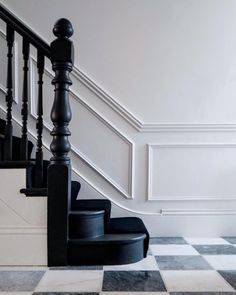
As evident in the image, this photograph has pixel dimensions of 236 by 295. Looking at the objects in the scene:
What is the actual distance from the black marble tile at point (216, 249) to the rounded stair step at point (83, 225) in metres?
0.86

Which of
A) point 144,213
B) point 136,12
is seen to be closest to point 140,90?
point 136,12

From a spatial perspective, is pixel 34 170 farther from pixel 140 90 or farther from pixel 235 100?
pixel 235 100

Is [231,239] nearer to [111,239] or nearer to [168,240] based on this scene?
[168,240]

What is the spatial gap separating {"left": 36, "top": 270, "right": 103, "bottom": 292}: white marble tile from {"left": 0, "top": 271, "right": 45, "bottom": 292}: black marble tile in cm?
4

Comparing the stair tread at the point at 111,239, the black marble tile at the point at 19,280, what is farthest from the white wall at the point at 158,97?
the black marble tile at the point at 19,280

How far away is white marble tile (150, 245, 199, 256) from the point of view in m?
2.10

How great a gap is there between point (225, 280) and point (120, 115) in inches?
59.8

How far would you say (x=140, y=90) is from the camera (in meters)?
2.65

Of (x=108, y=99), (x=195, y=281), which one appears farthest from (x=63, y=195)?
(x=108, y=99)

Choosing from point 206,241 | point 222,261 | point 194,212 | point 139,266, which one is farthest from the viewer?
point 194,212

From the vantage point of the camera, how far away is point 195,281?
1.60m

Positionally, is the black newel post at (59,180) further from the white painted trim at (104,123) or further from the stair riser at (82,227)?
the white painted trim at (104,123)

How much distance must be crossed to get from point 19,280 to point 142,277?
66 centimetres

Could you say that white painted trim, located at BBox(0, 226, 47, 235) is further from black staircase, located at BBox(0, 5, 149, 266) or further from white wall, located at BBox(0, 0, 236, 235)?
white wall, located at BBox(0, 0, 236, 235)
